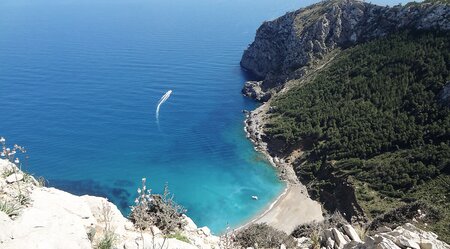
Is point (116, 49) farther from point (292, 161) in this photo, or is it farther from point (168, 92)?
point (292, 161)

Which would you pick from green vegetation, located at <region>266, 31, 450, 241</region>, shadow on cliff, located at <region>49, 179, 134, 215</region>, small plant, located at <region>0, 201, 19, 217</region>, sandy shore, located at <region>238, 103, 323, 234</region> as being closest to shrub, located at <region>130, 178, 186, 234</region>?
small plant, located at <region>0, 201, 19, 217</region>

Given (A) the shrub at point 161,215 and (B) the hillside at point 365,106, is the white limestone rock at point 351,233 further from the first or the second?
(B) the hillside at point 365,106

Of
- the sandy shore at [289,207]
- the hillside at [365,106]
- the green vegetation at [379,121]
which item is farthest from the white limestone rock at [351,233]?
the sandy shore at [289,207]

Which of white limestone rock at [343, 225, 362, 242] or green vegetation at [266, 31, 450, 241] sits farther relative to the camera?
green vegetation at [266, 31, 450, 241]

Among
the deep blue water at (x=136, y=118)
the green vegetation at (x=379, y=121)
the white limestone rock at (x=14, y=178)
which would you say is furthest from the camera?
the deep blue water at (x=136, y=118)

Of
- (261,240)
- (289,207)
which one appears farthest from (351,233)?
(289,207)

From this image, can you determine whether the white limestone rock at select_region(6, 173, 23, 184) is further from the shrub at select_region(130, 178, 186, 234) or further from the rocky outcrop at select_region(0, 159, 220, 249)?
the shrub at select_region(130, 178, 186, 234)
